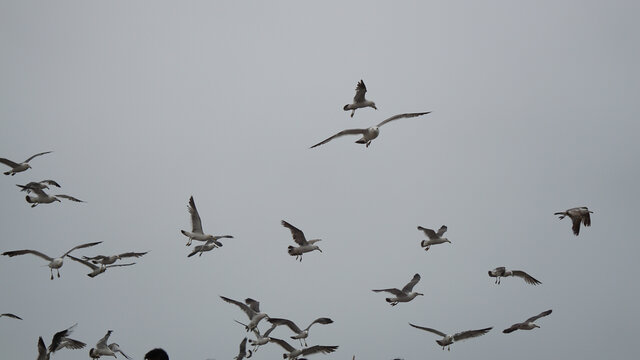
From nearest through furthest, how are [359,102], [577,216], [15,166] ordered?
[577,216], [359,102], [15,166]

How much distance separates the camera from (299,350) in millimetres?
29297

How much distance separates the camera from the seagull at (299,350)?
27656 millimetres

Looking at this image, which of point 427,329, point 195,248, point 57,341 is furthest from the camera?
point 195,248

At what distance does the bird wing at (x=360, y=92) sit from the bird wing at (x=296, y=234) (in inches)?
207

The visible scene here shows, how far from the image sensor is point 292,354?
29125 mm

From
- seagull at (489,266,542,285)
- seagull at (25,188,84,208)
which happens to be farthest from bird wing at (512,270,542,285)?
seagull at (25,188,84,208)

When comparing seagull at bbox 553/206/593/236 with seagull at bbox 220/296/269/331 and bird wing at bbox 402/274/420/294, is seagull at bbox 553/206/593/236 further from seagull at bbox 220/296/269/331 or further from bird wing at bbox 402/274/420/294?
seagull at bbox 220/296/269/331

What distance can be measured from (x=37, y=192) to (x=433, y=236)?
55.1 feet

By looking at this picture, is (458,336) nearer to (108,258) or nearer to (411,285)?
(411,285)

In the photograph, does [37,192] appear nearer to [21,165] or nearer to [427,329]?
[21,165]

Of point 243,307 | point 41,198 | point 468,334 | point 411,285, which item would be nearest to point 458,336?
point 468,334

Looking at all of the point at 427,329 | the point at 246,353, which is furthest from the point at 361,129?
the point at 246,353

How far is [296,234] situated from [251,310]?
366 cm

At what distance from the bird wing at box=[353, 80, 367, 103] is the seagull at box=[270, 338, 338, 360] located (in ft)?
30.2
